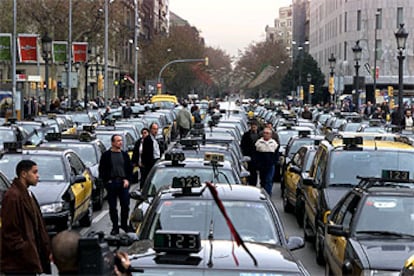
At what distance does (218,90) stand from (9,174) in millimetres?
156697

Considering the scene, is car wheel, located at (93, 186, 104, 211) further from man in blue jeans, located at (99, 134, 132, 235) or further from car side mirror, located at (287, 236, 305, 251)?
car side mirror, located at (287, 236, 305, 251)

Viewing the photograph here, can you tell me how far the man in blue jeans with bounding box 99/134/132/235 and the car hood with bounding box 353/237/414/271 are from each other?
5521 mm

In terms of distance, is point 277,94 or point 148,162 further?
point 277,94

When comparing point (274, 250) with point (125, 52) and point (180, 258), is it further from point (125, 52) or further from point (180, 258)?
point (125, 52)

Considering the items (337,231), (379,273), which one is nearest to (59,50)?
(337,231)

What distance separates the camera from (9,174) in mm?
15547

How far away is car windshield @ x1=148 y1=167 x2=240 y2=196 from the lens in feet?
40.8

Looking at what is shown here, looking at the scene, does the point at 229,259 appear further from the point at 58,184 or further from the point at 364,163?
the point at 58,184

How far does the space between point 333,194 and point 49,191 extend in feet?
14.8

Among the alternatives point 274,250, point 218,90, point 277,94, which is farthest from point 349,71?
point 274,250

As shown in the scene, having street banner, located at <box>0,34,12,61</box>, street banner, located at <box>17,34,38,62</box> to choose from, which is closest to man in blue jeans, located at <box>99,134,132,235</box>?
street banner, located at <box>0,34,12,61</box>

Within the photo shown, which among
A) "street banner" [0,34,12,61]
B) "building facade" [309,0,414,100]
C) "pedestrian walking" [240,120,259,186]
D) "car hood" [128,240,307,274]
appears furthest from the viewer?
"building facade" [309,0,414,100]

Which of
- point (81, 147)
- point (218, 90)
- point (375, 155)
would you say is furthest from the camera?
point (218, 90)

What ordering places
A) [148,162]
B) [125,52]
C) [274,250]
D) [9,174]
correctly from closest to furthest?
[274,250]
[9,174]
[148,162]
[125,52]
